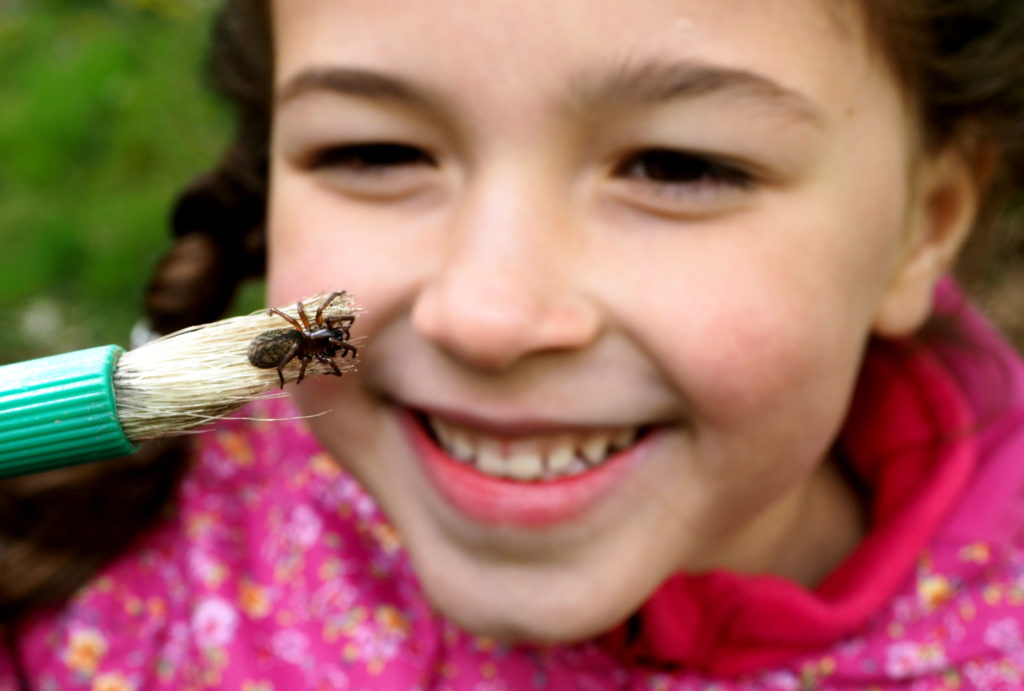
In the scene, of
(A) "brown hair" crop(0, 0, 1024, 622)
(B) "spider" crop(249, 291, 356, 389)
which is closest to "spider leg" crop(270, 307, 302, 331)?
(B) "spider" crop(249, 291, 356, 389)

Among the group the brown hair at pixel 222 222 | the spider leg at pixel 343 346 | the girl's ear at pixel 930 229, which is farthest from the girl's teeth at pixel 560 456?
the brown hair at pixel 222 222

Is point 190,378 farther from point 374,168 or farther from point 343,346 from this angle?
→ point 374,168

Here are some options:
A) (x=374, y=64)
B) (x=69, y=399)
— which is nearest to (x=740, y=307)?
(x=374, y=64)

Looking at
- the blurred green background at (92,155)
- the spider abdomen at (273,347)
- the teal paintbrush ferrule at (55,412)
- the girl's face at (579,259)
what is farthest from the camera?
the blurred green background at (92,155)

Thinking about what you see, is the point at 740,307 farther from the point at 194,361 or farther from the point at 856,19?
the point at 194,361

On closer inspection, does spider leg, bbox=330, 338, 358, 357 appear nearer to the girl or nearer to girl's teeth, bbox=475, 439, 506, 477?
the girl

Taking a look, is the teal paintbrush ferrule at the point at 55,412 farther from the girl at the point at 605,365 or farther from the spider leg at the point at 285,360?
Answer: the girl at the point at 605,365

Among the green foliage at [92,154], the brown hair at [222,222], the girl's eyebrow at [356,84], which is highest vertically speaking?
the girl's eyebrow at [356,84]
